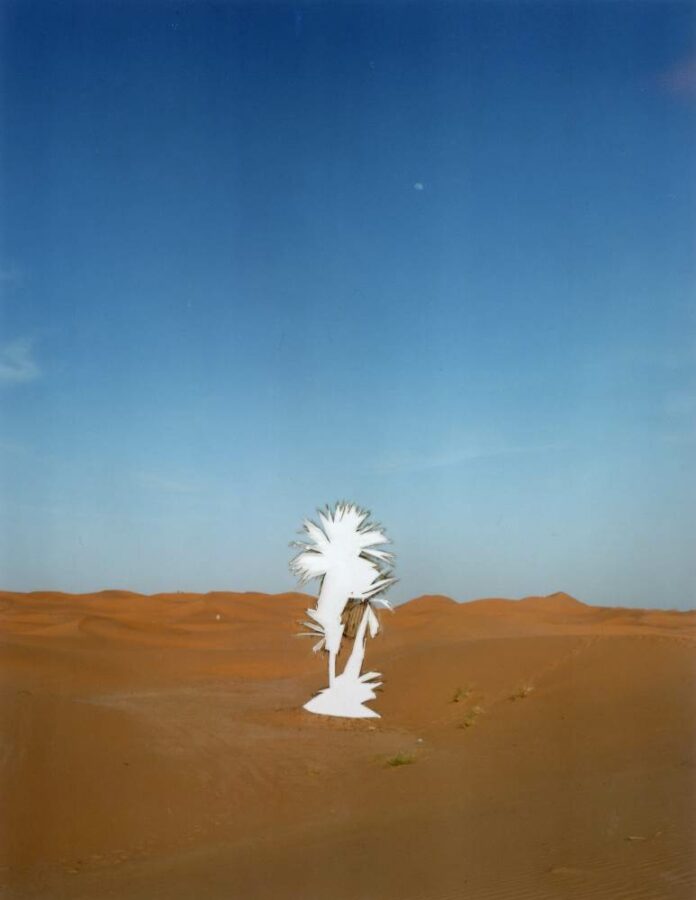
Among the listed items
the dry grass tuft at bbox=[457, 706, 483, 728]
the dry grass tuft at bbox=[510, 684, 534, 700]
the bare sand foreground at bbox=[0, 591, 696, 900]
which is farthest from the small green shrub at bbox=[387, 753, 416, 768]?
the dry grass tuft at bbox=[510, 684, 534, 700]

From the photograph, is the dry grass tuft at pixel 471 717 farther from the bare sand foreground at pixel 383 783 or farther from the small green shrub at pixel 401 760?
the small green shrub at pixel 401 760

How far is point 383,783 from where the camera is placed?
12016 millimetres

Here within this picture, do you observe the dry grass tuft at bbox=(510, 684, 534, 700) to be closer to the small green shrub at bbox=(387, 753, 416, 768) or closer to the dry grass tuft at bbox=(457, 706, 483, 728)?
the dry grass tuft at bbox=(457, 706, 483, 728)

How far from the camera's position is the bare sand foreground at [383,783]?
7.95 metres

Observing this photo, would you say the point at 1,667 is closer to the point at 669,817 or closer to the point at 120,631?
the point at 120,631

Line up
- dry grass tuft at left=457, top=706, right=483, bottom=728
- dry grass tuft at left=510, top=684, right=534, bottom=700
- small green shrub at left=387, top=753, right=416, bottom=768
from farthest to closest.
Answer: dry grass tuft at left=510, top=684, right=534, bottom=700 → dry grass tuft at left=457, top=706, right=483, bottom=728 → small green shrub at left=387, top=753, right=416, bottom=768

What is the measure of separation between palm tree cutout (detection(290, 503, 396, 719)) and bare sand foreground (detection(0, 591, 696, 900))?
64 cm

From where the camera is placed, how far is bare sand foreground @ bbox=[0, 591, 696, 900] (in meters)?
7.95

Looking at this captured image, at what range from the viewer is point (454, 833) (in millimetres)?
9117

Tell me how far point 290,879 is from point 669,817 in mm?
3811

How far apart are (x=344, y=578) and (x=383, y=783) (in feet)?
17.9

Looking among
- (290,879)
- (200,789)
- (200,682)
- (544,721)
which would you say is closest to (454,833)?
(290,879)

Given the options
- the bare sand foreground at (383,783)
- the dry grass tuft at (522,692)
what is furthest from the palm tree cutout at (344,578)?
the dry grass tuft at (522,692)

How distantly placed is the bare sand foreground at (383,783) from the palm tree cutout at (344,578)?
64 centimetres
